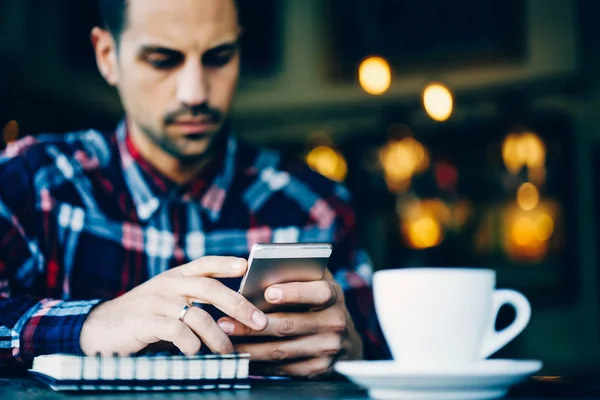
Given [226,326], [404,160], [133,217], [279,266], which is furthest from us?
[404,160]

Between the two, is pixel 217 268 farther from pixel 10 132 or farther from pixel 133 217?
pixel 10 132

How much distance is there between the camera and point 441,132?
5082 mm

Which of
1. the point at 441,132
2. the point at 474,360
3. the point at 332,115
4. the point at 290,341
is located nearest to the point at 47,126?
the point at 332,115

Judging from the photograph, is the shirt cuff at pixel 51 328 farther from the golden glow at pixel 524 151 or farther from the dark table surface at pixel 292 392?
the golden glow at pixel 524 151

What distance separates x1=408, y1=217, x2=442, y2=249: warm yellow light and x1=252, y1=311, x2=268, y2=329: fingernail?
14.0ft

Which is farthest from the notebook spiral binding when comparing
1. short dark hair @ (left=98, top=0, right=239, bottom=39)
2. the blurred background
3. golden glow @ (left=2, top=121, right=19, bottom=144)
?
the blurred background

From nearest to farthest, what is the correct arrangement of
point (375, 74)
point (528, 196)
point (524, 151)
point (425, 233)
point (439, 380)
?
point (439, 380) < point (375, 74) < point (524, 151) < point (528, 196) < point (425, 233)

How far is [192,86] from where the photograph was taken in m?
1.40

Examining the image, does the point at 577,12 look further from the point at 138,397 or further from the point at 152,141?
the point at 138,397

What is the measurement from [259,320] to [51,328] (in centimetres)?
33

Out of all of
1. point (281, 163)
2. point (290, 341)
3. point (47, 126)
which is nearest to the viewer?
point (290, 341)

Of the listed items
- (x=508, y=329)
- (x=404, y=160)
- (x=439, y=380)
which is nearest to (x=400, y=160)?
(x=404, y=160)

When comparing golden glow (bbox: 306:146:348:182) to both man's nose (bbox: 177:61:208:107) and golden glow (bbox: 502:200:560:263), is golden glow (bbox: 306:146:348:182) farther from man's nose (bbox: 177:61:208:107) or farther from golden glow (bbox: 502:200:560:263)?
man's nose (bbox: 177:61:208:107)

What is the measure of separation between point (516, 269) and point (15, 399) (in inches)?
179
